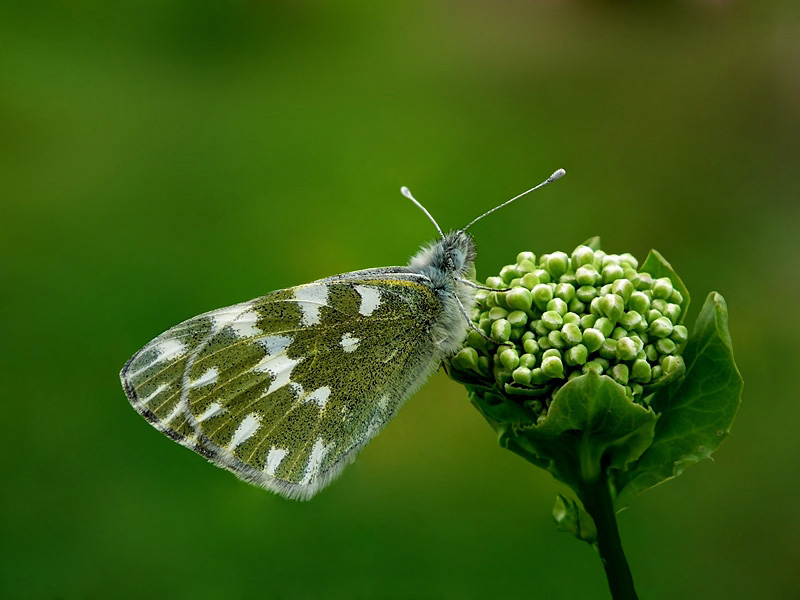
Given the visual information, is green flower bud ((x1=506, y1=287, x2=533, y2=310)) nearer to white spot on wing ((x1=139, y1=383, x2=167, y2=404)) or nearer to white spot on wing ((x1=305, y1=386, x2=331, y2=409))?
white spot on wing ((x1=305, y1=386, x2=331, y2=409))

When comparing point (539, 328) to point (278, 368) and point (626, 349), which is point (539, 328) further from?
point (278, 368)

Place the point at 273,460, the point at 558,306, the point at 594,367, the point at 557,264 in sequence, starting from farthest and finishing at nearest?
the point at 273,460, the point at 557,264, the point at 558,306, the point at 594,367

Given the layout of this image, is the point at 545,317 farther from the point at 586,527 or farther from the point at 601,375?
the point at 586,527

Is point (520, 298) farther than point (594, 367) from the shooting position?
Yes

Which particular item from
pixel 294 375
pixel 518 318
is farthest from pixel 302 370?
pixel 518 318

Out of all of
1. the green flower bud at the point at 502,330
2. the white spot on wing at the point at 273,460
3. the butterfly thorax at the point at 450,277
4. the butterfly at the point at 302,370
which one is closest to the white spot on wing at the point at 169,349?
the butterfly at the point at 302,370

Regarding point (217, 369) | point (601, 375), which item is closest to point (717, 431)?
point (601, 375)
